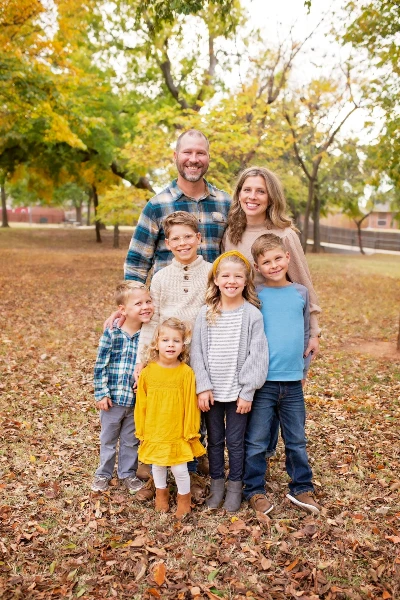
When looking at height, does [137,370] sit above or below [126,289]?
below

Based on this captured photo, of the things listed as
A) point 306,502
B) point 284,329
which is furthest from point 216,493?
point 284,329

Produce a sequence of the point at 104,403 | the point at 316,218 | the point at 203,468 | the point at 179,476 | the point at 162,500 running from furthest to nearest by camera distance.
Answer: the point at 316,218 < the point at 203,468 < the point at 104,403 < the point at 162,500 < the point at 179,476

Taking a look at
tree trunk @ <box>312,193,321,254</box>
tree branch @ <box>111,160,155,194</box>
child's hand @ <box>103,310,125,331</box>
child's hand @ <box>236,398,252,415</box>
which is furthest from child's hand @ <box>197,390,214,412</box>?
tree trunk @ <box>312,193,321,254</box>

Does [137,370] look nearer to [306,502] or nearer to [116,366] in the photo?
[116,366]

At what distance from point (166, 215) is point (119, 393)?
131cm

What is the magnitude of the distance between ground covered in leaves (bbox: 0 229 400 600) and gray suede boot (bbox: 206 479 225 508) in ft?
0.25

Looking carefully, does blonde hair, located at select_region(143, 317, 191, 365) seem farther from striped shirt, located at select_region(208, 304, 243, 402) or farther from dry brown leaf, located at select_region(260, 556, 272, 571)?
dry brown leaf, located at select_region(260, 556, 272, 571)

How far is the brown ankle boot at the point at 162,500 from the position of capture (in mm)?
3768

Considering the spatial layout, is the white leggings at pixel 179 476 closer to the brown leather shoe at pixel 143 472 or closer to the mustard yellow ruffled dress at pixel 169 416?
the mustard yellow ruffled dress at pixel 169 416

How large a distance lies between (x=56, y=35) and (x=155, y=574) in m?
12.8

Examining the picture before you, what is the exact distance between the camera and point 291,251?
3811 millimetres

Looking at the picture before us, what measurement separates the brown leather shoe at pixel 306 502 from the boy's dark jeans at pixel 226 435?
41 centimetres

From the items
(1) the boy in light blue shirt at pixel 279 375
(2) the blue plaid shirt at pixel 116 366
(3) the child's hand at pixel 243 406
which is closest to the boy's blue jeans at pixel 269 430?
(1) the boy in light blue shirt at pixel 279 375

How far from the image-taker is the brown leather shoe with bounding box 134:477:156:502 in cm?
392
